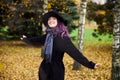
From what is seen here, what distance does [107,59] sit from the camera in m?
18.4

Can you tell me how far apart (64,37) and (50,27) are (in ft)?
1.14

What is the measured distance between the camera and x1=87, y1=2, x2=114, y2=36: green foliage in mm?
21348

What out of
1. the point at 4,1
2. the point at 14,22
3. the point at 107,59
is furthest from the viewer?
the point at 14,22

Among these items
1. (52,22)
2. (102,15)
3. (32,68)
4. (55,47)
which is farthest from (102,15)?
(55,47)

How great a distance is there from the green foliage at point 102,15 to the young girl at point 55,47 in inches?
562

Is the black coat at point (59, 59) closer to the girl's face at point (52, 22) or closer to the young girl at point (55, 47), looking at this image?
the young girl at point (55, 47)

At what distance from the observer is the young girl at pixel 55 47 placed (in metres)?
6.73

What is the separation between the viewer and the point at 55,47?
22.4ft

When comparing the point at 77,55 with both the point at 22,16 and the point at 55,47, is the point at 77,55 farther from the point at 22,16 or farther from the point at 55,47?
the point at 22,16

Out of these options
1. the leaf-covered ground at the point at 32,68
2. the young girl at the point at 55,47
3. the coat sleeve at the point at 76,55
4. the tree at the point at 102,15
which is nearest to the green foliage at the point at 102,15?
the tree at the point at 102,15

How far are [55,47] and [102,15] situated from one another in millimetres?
14916

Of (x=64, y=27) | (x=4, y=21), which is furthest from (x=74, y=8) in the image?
(x=64, y=27)

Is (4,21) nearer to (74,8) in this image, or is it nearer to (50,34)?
(74,8)

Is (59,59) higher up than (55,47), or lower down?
lower down
